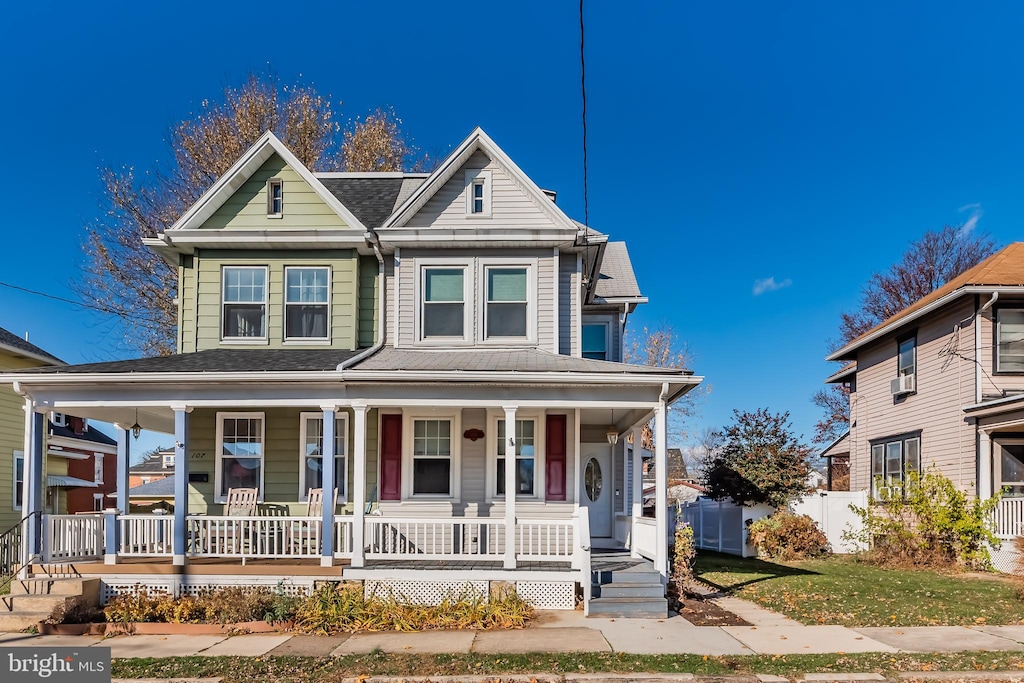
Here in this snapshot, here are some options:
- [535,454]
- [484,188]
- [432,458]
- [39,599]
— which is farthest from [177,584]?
[484,188]

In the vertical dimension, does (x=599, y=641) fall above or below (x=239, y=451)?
below

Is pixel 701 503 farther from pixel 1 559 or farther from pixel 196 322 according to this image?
pixel 1 559

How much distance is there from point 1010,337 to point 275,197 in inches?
644

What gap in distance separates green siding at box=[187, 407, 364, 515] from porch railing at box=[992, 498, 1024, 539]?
13.5 m

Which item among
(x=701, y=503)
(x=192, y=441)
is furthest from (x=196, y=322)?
(x=701, y=503)

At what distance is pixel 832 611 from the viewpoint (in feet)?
39.6

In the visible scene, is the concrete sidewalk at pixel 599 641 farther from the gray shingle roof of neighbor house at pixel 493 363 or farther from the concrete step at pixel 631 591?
the gray shingle roof of neighbor house at pixel 493 363

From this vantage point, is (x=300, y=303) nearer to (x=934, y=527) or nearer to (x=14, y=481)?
(x=14, y=481)

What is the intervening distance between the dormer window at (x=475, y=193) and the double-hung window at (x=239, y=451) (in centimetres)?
548

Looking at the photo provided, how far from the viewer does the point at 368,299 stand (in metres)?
15.6

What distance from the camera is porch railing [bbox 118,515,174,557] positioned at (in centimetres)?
1292

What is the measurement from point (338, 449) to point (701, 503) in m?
13.0

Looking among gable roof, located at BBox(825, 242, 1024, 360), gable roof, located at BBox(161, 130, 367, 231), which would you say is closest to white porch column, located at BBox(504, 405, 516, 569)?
gable roof, located at BBox(161, 130, 367, 231)

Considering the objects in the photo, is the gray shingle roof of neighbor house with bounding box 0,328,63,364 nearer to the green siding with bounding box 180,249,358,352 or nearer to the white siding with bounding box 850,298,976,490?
the green siding with bounding box 180,249,358,352
